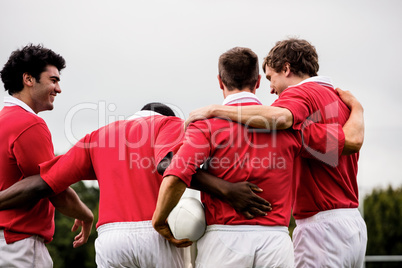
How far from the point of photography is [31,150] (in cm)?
481

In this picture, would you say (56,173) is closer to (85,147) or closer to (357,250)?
(85,147)

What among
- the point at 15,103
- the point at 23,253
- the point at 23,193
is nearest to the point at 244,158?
the point at 23,193

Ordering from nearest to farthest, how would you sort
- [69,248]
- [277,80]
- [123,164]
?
[123,164]
[277,80]
[69,248]

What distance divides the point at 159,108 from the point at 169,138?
58 centimetres

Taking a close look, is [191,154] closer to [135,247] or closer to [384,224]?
[135,247]

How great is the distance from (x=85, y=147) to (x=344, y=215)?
2373 millimetres

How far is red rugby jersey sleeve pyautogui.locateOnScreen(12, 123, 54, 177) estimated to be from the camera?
4.79 meters

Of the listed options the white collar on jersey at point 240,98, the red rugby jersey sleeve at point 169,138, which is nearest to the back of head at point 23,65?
the red rugby jersey sleeve at point 169,138

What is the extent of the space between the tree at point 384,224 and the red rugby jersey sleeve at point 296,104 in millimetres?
36781

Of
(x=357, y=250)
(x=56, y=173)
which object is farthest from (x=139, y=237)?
(x=357, y=250)

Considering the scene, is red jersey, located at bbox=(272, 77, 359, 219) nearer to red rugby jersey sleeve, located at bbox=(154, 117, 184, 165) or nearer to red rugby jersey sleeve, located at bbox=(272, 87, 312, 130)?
red rugby jersey sleeve, located at bbox=(272, 87, 312, 130)

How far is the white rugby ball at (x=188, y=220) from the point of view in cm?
405

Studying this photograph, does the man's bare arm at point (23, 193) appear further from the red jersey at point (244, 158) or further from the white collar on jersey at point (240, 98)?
the white collar on jersey at point (240, 98)

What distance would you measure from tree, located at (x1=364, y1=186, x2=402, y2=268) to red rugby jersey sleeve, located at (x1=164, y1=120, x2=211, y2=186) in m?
37.4
